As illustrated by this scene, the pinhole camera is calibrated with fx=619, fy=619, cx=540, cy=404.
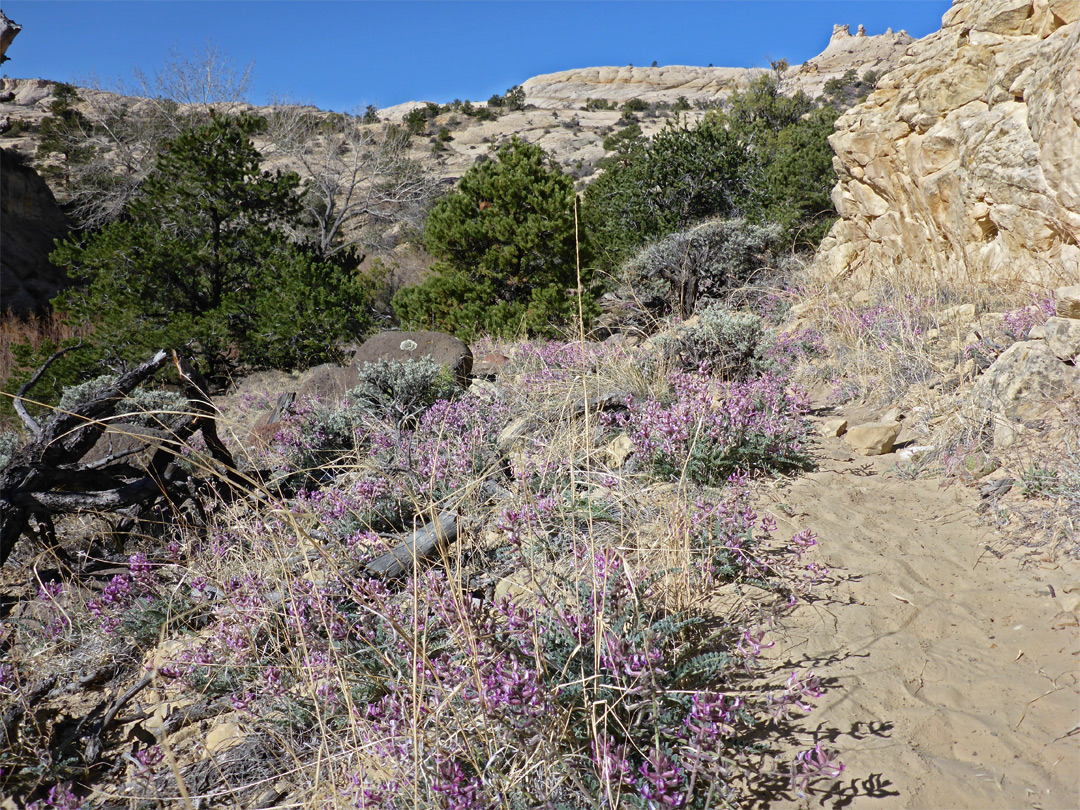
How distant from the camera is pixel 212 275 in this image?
31.2 ft

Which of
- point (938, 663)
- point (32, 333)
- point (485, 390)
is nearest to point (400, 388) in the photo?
point (485, 390)

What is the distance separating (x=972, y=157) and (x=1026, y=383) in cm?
328

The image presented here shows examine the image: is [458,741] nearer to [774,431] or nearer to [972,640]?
[972,640]

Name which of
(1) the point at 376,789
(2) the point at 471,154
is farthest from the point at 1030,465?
(2) the point at 471,154

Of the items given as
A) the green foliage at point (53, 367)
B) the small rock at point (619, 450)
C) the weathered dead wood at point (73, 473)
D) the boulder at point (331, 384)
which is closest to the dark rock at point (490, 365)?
the boulder at point (331, 384)

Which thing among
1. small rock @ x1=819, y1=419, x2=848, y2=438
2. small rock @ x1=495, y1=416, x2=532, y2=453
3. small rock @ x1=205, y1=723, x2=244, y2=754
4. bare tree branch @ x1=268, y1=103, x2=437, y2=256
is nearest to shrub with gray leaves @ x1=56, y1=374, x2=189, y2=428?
small rock @ x1=205, y1=723, x2=244, y2=754

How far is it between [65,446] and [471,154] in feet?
92.4

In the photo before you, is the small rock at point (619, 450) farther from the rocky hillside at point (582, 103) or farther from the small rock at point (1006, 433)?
the rocky hillside at point (582, 103)

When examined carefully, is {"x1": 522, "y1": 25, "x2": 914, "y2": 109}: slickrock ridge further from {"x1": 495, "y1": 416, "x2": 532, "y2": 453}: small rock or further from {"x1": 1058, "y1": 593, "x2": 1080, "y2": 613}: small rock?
{"x1": 1058, "y1": 593, "x2": 1080, "y2": 613}: small rock

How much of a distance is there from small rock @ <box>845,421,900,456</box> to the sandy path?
2.01 feet

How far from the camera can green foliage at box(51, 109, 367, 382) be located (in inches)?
341

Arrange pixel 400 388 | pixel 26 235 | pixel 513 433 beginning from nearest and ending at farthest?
pixel 513 433 → pixel 400 388 → pixel 26 235

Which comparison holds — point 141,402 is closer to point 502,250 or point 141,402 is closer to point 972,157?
point 502,250

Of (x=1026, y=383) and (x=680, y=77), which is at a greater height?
(x=680, y=77)
